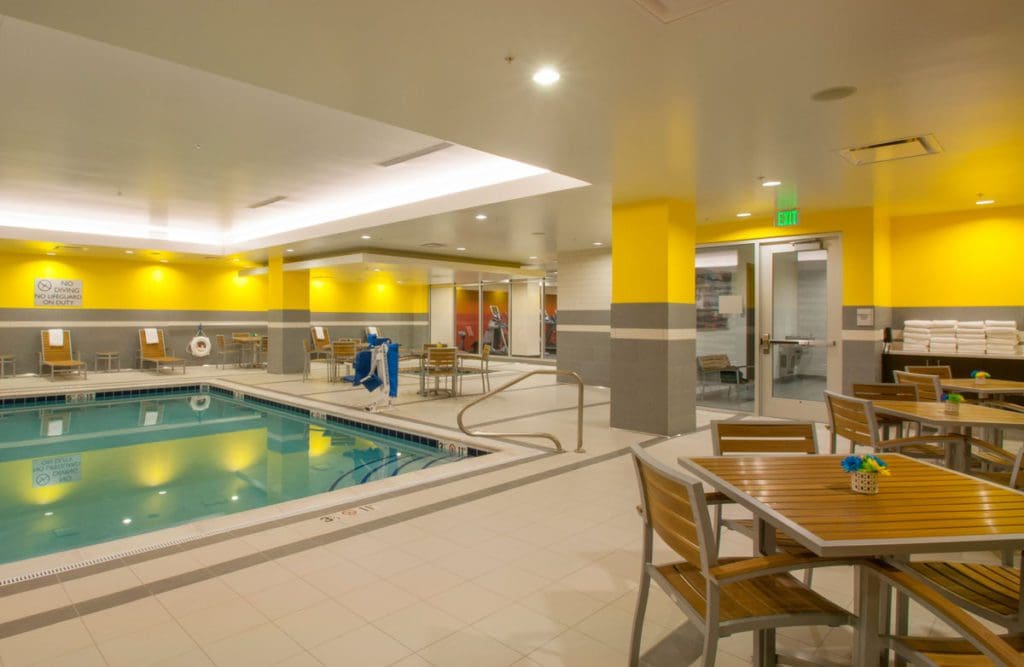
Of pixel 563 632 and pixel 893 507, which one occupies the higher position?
pixel 893 507

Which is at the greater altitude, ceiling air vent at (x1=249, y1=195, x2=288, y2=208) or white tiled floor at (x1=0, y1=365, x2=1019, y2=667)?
ceiling air vent at (x1=249, y1=195, x2=288, y2=208)

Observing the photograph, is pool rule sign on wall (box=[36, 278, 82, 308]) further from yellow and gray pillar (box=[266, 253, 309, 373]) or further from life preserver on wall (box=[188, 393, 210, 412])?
life preserver on wall (box=[188, 393, 210, 412])

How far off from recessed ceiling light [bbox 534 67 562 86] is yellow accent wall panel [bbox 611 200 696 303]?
3250 mm

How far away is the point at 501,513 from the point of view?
3.73 m

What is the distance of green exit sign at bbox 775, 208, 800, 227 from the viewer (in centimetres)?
689

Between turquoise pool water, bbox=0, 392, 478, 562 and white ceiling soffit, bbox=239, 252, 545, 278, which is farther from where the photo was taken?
white ceiling soffit, bbox=239, 252, 545, 278

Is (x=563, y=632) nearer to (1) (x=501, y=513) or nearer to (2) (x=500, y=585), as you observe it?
(2) (x=500, y=585)

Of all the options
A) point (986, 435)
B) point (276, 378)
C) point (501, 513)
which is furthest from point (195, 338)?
point (986, 435)

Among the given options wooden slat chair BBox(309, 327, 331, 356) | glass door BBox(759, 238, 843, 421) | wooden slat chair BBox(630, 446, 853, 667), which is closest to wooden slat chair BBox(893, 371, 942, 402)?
glass door BBox(759, 238, 843, 421)

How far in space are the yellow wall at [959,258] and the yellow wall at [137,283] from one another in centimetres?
1512

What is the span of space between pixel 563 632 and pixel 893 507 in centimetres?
133

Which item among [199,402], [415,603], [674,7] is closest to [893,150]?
[674,7]

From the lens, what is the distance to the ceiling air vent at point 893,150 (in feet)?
14.3

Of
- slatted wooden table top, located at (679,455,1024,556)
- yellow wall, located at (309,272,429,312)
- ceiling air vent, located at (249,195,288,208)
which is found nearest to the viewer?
slatted wooden table top, located at (679,455,1024,556)
